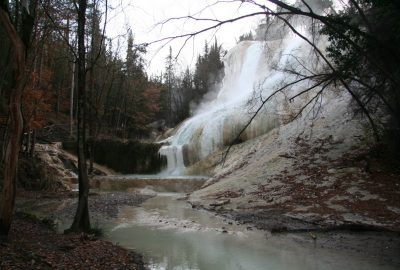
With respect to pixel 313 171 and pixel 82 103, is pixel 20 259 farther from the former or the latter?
pixel 313 171

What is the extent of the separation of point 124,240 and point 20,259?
427 centimetres

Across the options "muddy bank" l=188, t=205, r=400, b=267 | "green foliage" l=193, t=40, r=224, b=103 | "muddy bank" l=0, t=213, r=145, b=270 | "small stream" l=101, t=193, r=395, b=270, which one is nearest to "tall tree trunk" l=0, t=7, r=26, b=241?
"muddy bank" l=0, t=213, r=145, b=270

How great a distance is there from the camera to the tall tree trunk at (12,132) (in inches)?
255

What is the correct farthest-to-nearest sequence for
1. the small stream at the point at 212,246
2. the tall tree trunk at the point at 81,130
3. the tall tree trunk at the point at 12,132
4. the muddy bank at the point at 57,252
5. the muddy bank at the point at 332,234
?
the tall tree trunk at the point at 81,130
the muddy bank at the point at 332,234
the small stream at the point at 212,246
the tall tree trunk at the point at 12,132
the muddy bank at the point at 57,252

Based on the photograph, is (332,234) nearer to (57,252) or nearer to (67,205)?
(57,252)

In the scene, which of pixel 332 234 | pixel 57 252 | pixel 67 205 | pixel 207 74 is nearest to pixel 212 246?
pixel 332 234

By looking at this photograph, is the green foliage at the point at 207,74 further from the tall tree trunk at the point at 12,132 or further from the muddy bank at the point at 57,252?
the tall tree trunk at the point at 12,132

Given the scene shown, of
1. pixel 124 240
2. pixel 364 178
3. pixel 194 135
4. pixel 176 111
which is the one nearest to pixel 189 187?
pixel 194 135

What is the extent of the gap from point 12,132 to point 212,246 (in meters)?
5.02

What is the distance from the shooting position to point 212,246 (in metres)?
9.23

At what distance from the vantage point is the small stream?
7.59 m

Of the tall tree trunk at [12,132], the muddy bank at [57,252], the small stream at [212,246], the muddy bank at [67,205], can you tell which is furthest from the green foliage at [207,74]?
the tall tree trunk at [12,132]

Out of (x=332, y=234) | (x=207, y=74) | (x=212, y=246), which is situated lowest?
(x=212, y=246)

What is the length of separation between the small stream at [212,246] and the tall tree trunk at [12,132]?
267 centimetres
